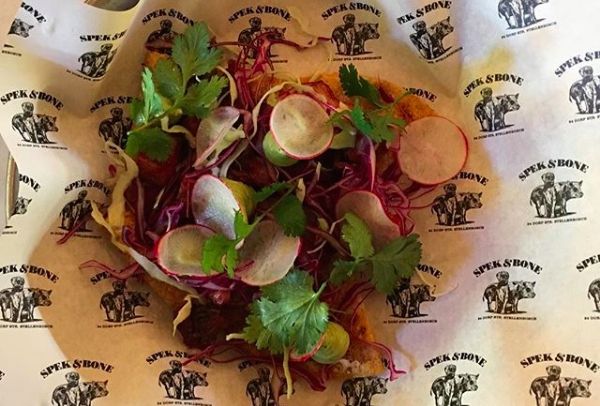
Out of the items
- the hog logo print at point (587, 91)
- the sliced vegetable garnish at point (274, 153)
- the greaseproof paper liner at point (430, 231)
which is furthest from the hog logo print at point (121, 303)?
the hog logo print at point (587, 91)

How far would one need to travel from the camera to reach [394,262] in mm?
1353

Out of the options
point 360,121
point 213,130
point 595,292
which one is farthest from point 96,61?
point 595,292

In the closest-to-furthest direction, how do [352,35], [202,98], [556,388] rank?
1. [556,388]
2. [202,98]
3. [352,35]

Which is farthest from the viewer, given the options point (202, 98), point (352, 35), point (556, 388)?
point (352, 35)

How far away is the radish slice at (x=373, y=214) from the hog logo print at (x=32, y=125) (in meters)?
0.49

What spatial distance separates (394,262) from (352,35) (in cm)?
43

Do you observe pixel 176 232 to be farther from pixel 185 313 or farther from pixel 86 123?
pixel 86 123

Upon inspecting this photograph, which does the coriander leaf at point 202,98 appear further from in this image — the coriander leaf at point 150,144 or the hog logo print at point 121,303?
the hog logo print at point 121,303

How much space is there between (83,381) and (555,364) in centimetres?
73

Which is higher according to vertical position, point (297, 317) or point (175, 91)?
point (175, 91)

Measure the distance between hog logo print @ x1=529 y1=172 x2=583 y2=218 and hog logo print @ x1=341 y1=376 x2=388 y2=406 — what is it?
0.37 m

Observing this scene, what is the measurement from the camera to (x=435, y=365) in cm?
138

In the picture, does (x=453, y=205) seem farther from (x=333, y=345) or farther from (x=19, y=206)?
(x=19, y=206)

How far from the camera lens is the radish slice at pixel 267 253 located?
1.35m
